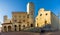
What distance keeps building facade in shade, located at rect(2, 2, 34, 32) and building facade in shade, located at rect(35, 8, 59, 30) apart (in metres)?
1.06

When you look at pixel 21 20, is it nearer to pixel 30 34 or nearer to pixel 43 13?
pixel 43 13

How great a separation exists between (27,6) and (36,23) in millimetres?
2429

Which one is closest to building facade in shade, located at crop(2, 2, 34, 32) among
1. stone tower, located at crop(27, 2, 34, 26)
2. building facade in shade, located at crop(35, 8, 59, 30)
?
stone tower, located at crop(27, 2, 34, 26)

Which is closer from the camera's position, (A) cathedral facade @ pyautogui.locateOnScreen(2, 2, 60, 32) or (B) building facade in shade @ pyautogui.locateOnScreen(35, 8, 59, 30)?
(A) cathedral facade @ pyautogui.locateOnScreen(2, 2, 60, 32)

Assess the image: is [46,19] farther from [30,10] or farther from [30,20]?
[30,10]

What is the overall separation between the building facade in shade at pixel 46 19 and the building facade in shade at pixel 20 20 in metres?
1.06

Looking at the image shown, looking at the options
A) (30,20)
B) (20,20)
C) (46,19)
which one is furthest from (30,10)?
(46,19)

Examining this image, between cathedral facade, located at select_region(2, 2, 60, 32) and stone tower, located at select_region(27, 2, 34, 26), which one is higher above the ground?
stone tower, located at select_region(27, 2, 34, 26)

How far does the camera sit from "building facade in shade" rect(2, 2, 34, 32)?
19172 millimetres

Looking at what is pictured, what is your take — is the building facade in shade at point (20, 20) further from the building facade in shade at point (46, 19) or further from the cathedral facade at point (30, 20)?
the building facade in shade at point (46, 19)

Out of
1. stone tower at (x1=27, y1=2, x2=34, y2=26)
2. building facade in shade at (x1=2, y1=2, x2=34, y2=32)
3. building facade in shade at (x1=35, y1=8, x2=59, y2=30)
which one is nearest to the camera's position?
building facade in shade at (x1=2, y1=2, x2=34, y2=32)

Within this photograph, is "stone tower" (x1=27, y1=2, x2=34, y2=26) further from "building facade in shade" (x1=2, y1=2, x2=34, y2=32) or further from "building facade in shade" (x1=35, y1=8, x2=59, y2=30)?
"building facade in shade" (x1=35, y1=8, x2=59, y2=30)

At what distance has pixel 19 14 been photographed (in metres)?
20.7

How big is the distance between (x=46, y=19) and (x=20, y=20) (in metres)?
3.25
